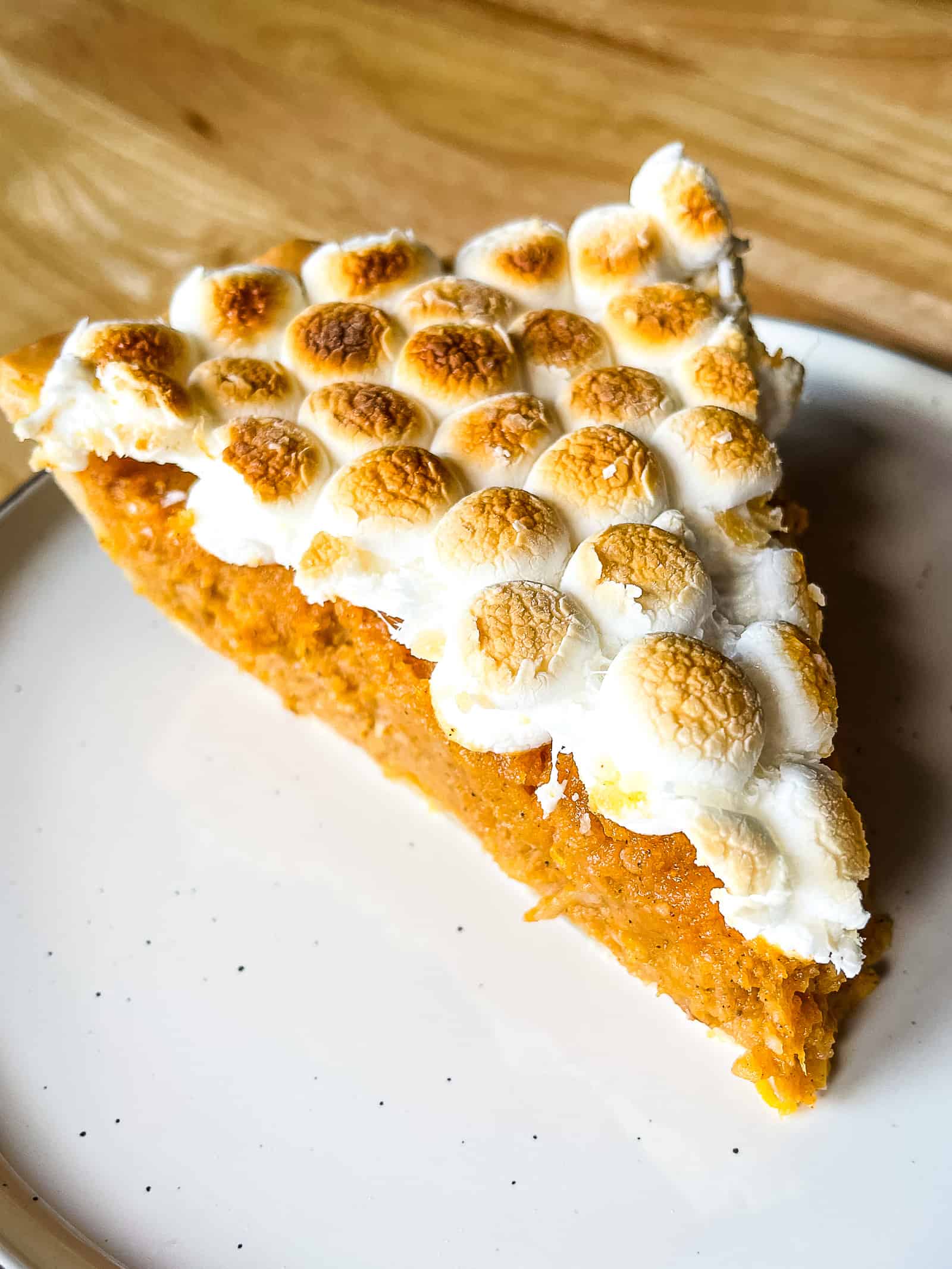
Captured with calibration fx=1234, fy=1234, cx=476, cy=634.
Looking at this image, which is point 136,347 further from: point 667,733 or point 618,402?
point 667,733

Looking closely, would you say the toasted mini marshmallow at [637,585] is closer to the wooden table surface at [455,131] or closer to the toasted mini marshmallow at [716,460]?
the toasted mini marshmallow at [716,460]

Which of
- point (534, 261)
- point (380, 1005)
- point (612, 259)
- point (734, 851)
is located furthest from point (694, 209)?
point (380, 1005)

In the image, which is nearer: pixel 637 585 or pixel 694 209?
pixel 637 585

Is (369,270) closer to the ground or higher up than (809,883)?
higher up

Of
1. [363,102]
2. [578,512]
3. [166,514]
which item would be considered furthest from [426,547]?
[363,102]

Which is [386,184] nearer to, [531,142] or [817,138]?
[531,142]

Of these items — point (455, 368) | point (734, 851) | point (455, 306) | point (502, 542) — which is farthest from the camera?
point (455, 306)

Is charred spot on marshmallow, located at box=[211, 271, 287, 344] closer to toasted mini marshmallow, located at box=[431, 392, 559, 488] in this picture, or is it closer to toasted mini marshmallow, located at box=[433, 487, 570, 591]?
toasted mini marshmallow, located at box=[431, 392, 559, 488]
